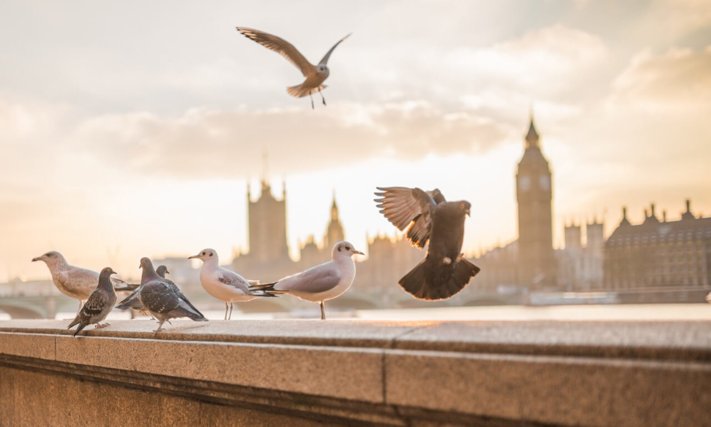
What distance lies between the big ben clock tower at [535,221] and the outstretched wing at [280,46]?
113 meters

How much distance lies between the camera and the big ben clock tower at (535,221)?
4685 inches

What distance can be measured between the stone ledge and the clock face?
12809 cm

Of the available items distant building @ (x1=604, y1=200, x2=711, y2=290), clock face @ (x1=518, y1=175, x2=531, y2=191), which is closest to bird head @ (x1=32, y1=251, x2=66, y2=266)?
distant building @ (x1=604, y1=200, x2=711, y2=290)

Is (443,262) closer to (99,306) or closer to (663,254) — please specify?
(99,306)

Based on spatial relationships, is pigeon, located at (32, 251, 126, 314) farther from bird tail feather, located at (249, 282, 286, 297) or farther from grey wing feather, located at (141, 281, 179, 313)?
grey wing feather, located at (141, 281, 179, 313)

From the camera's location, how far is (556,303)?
8931cm

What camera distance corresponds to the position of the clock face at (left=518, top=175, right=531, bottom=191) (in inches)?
5025

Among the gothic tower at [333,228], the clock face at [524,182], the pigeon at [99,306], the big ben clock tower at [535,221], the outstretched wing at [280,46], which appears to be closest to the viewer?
the pigeon at [99,306]

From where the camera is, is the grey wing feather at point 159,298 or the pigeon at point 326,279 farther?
the pigeon at point 326,279

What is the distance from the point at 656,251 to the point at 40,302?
78.6 meters

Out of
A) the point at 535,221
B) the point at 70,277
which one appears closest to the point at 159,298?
the point at 70,277

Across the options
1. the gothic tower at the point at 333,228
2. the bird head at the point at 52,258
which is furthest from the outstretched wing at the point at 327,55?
the gothic tower at the point at 333,228

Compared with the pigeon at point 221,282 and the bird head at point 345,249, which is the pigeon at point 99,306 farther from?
the bird head at point 345,249

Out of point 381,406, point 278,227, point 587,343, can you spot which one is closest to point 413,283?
point 381,406
